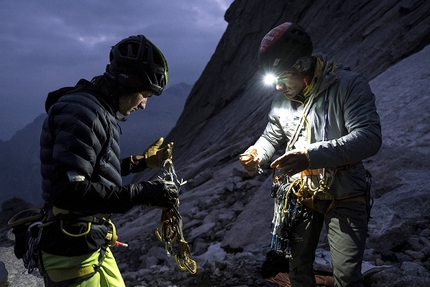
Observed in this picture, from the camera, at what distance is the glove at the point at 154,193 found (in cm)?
247

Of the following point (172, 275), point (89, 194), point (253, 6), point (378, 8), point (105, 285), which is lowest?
point (172, 275)

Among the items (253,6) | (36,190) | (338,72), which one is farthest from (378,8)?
(36,190)

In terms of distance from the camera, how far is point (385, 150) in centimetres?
725

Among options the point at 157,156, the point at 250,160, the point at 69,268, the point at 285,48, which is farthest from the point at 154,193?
the point at 285,48

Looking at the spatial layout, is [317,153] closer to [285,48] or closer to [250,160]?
[250,160]

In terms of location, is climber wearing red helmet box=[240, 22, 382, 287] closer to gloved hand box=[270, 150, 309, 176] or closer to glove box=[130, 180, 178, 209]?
gloved hand box=[270, 150, 309, 176]

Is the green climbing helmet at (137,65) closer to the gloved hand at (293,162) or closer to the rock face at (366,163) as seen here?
the gloved hand at (293,162)

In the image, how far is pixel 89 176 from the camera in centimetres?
232

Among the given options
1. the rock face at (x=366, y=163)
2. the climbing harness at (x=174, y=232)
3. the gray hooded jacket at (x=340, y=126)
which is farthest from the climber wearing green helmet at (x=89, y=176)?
the rock face at (x=366, y=163)

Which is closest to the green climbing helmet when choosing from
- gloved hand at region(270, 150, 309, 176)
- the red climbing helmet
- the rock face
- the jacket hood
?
the jacket hood

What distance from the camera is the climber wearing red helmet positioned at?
8.77 ft

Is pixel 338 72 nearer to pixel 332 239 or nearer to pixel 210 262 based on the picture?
pixel 332 239

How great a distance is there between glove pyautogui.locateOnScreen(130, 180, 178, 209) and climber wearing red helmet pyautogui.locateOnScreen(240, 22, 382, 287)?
0.88 metres

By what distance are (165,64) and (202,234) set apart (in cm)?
526
